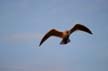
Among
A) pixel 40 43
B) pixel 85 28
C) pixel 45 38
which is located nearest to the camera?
pixel 40 43

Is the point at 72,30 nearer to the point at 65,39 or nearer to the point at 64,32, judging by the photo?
the point at 64,32

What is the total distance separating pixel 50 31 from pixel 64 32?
1.20 m

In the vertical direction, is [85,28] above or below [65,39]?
above

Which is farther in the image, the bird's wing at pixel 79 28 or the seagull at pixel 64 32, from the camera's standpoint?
the bird's wing at pixel 79 28

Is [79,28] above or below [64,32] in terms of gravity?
above

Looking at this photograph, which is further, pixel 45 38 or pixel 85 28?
pixel 85 28

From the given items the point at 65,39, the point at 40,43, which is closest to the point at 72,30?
the point at 65,39

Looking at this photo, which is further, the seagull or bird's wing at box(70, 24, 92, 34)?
bird's wing at box(70, 24, 92, 34)

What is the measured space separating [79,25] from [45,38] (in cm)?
241

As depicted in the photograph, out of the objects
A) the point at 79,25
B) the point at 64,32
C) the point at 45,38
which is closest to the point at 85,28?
the point at 79,25

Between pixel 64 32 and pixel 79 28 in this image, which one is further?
pixel 79 28

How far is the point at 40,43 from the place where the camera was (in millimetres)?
11648

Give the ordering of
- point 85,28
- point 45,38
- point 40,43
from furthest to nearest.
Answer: point 85,28
point 45,38
point 40,43

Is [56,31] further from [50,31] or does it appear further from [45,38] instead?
[45,38]
